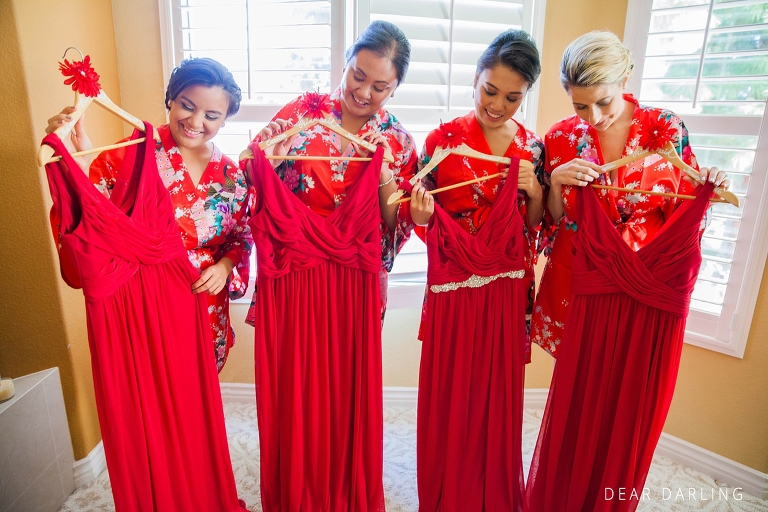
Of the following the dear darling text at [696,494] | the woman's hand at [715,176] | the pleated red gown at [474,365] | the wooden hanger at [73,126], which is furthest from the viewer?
the dear darling text at [696,494]

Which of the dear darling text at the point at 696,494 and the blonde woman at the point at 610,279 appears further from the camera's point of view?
the dear darling text at the point at 696,494

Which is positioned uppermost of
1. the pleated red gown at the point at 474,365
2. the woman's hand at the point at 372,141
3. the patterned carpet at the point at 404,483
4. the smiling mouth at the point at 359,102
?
the smiling mouth at the point at 359,102

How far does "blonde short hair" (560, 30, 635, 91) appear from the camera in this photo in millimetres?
1285

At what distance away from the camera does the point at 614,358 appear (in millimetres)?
1446

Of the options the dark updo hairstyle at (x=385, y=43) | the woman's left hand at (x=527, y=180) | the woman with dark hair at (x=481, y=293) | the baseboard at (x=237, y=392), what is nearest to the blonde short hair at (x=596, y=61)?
the woman with dark hair at (x=481, y=293)

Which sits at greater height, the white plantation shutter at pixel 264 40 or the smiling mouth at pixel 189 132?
the white plantation shutter at pixel 264 40

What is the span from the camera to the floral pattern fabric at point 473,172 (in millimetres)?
1520

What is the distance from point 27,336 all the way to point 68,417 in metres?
0.32

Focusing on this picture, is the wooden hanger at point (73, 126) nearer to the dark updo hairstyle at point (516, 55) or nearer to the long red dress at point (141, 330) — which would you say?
the long red dress at point (141, 330)

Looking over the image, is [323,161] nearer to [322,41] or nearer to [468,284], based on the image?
[468,284]

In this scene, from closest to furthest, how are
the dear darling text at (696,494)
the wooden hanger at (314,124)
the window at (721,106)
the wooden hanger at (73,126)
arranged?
the wooden hanger at (73,126) < the wooden hanger at (314,124) < the window at (721,106) < the dear darling text at (696,494)

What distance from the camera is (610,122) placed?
1.40m

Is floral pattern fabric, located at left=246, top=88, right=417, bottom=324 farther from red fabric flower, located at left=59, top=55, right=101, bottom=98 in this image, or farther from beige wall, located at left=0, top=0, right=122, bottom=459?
beige wall, located at left=0, top=0, right=122, bottom=459

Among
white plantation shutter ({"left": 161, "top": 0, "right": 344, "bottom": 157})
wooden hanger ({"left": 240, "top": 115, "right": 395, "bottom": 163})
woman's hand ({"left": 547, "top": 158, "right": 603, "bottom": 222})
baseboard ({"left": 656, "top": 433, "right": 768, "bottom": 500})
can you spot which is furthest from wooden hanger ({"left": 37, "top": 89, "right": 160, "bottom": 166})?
baseboard ({"left": 656, "top": 433, "right": 768, "bottom": 500})
